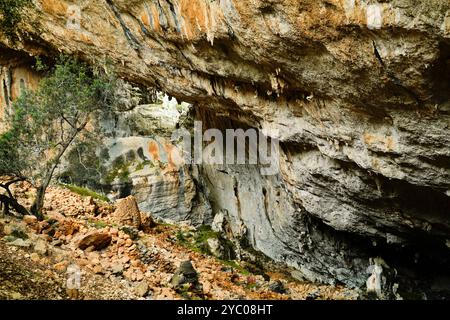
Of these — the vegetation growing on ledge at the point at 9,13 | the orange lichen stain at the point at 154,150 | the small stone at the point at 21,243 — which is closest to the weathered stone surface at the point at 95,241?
the small stone at the point at 21,243

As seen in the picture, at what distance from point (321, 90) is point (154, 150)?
16.2 metres

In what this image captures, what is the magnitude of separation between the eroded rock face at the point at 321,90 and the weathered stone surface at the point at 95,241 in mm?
6127

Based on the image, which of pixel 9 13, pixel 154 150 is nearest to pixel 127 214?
pixel 9 13

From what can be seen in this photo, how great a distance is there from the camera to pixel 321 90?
11.6 m

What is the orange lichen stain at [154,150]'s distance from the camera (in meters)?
25.8

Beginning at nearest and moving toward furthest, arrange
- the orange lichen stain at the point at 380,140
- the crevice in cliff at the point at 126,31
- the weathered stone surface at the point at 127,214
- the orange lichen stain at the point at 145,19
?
the orange lichen stain at the point at 380,140
the orange lichen stain at the point at 145,19
the crevice in cliff at the point at 126,31
the weathered stone surface at the point at 127,214

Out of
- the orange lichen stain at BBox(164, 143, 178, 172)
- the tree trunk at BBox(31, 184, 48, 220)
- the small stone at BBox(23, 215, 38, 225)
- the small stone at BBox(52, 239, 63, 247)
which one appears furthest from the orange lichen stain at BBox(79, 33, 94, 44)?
the orange lichen stain at BBox(164, 143, 178, 172)

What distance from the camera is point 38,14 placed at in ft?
55.9

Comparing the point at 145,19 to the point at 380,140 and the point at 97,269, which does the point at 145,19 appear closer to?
the point at 97,269

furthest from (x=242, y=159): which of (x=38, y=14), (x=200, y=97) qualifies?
(x=38, y=14)

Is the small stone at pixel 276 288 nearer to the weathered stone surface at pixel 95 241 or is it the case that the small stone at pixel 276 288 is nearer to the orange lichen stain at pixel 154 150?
the weathered stone surface at pixel 95 241

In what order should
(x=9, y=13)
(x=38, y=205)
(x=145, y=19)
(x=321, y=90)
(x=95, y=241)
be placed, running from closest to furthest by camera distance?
(x=321, y=90)
(x=9, y=13)
(x=95, y=241)
(x=145, y=19)
(x=38, y=205)

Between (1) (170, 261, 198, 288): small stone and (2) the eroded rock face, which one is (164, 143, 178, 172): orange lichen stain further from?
(1) (170, 261, 198, 288): small stone
